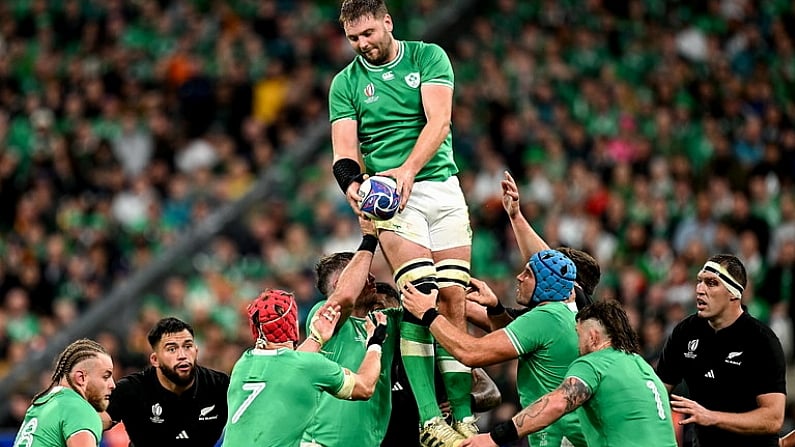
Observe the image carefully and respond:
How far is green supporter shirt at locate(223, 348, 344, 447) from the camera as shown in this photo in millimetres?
8609

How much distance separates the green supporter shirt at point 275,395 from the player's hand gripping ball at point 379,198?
0.94 m

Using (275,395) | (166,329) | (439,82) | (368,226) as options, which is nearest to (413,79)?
(439,82)

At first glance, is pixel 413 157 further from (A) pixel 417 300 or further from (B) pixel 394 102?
(A) pixel 417 300

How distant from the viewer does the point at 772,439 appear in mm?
9656

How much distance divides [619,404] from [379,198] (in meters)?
1.89

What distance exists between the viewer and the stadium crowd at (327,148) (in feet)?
50.5

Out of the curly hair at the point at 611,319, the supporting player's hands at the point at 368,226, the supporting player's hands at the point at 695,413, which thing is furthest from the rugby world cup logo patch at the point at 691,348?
the supporting player's hands at the point at 368,226

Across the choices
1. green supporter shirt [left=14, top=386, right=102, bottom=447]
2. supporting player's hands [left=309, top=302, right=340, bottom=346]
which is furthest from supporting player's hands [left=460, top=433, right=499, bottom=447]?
green supporter shirt [left=14, top=386, right=102, bottom=447]

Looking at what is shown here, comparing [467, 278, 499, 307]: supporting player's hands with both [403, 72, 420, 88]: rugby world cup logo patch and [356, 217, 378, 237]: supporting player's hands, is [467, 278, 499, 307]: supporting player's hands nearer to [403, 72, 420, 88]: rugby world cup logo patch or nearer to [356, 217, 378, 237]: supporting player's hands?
[356, 217, 378, 237]: supporting player's hands

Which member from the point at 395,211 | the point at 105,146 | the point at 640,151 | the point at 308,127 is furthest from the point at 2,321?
the point at 395,211

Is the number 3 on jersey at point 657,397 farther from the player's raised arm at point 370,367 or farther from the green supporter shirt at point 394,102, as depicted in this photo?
the green supporter shirt at point 394,102

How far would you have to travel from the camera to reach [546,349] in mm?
9195

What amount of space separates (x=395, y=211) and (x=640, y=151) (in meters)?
8.33

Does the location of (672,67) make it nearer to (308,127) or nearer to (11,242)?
(308,127)
